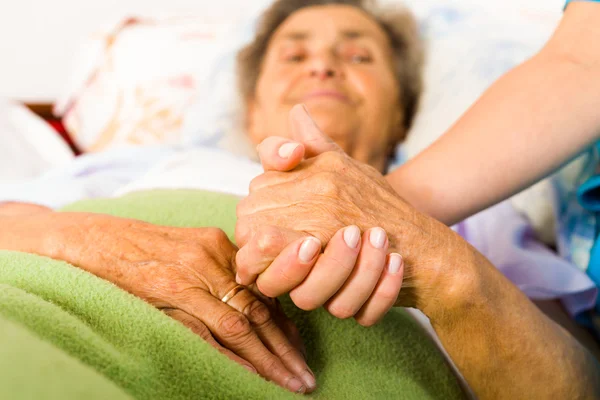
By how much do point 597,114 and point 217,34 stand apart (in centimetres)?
135

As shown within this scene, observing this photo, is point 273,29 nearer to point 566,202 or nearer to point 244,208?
point 566,202

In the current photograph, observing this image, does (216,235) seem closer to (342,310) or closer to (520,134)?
(342,310)

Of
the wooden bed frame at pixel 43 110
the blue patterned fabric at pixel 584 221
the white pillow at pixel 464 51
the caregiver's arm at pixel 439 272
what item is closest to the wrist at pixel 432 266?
the caregiver's arm at pixel 439 272

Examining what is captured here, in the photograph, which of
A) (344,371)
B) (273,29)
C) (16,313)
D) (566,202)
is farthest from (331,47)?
(16,313)

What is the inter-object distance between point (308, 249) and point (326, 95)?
736 millimetres

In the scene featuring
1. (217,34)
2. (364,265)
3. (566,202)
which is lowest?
(566,202)

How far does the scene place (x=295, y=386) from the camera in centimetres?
51

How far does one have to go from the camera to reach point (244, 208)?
0.56 meters

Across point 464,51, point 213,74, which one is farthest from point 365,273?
point 213,74

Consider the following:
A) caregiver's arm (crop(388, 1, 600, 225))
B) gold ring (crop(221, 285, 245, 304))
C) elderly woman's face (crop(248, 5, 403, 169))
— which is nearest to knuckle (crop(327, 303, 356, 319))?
gold ring (crop(221, 285, 245, 304))

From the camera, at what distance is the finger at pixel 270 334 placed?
0.53 m

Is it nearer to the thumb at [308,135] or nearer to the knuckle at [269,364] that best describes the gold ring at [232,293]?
the knuckle at [269,364]

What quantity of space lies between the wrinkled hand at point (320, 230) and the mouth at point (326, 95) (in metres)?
0.54

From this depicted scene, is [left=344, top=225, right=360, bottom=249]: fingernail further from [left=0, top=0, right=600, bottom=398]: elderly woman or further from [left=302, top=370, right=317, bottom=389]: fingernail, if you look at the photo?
[left=302, top=370, right=317, bottom=389]: fingernail
